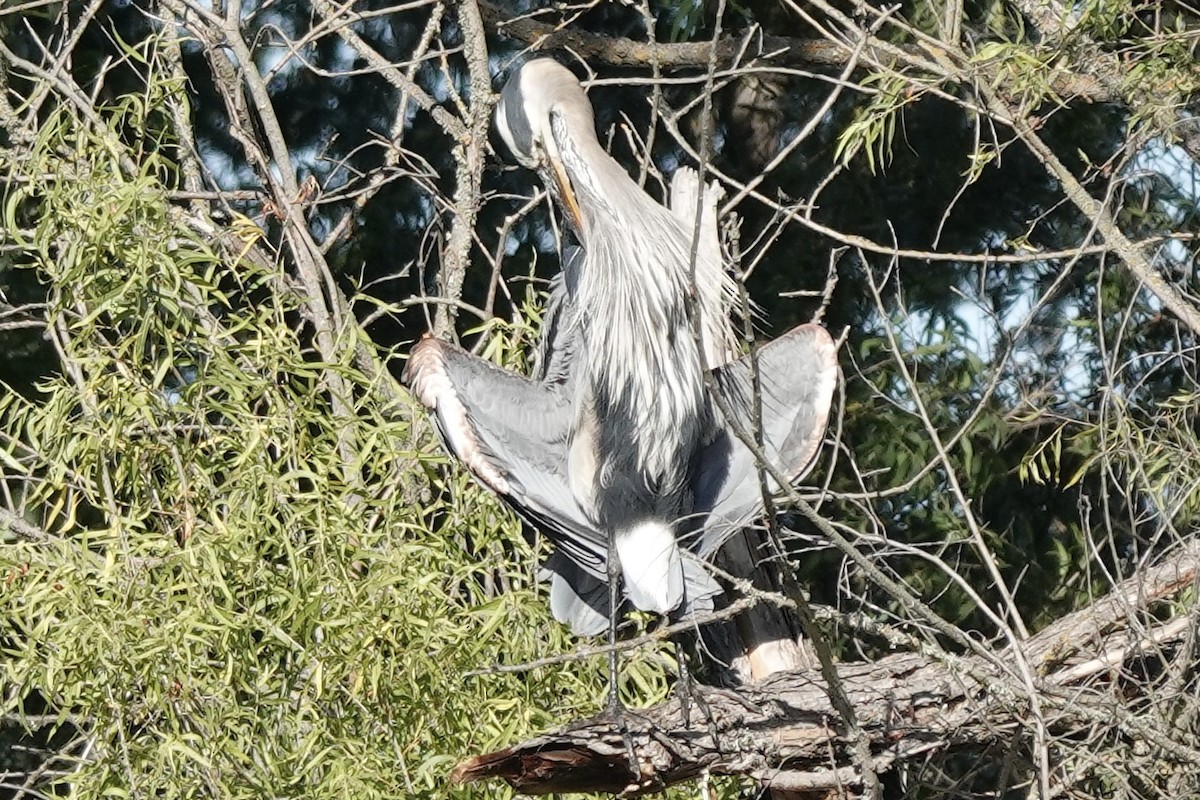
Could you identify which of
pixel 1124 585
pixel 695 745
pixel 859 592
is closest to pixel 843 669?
pixel 695 745

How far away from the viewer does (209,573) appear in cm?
212

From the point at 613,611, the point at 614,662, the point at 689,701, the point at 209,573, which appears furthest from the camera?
the point at 613,611

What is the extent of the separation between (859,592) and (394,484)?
69.8 inches

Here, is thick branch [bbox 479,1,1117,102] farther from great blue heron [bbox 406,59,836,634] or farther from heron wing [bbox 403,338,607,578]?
heron wing [bbox 403,338,607,578]

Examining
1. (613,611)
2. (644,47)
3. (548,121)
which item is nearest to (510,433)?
(613,611)

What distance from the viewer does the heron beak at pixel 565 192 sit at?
9.94 ft

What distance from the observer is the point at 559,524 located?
2.72 m

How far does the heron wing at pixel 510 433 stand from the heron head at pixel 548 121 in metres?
0.37

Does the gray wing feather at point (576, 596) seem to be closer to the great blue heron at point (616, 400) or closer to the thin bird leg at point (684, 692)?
the great blue heron at point (616, 400)

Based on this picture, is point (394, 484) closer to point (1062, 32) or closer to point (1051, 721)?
point (1051, 721)

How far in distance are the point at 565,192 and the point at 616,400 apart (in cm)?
43

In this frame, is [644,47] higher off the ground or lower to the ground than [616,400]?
higher

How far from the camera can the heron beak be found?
3.03 metres

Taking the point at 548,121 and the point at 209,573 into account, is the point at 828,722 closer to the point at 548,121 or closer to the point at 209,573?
the point at 209,573
